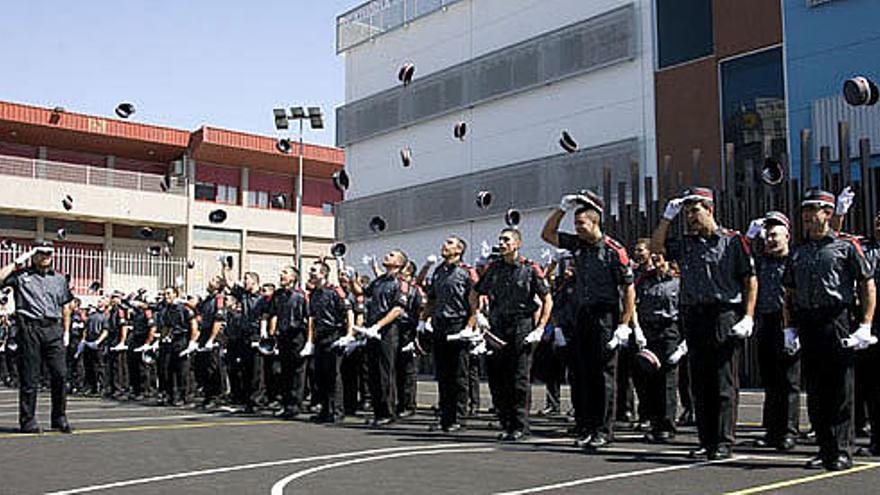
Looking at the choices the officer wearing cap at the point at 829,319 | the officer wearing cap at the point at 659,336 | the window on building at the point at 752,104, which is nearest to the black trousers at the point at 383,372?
the officer wearing cap at the point at 659,336

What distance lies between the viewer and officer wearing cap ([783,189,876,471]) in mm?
7594

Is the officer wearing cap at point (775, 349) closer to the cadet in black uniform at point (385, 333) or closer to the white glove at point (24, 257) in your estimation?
the cadet in black uniform at point (385, 333)

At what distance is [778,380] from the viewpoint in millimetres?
9320

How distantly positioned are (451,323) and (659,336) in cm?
224

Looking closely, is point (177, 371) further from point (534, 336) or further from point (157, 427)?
point (534, 336)

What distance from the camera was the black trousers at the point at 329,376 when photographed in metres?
12.4

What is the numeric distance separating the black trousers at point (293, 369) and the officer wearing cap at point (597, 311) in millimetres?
4818

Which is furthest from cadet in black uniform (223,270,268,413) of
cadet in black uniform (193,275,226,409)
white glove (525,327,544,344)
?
white glove (525,327,544,344)

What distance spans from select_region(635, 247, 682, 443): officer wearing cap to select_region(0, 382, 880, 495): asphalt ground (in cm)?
32

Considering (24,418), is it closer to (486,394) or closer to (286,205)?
(486,394)

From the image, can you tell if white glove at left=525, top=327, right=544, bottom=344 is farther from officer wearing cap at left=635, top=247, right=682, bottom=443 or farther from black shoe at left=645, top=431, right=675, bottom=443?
black shoe at left=645, top=431, right=675, bottom=443

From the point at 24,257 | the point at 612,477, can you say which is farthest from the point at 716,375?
the point at 24,257

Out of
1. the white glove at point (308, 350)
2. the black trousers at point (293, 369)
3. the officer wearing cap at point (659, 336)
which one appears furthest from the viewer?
the black trousers at point (293, 369)

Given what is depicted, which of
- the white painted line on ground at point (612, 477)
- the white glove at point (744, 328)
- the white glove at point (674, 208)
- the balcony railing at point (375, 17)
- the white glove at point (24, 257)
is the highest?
the balcony railing at point (375, 17)
